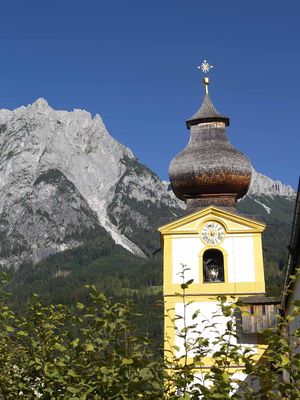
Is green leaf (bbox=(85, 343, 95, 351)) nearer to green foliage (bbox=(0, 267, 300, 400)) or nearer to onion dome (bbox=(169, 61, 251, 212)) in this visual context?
green foliage (bbox=(0, 267, 300, 400))

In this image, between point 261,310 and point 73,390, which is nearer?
point 73,390

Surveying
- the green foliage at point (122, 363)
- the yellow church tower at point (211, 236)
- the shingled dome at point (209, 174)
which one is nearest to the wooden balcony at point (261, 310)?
the yellow church tower at point (211, 236)

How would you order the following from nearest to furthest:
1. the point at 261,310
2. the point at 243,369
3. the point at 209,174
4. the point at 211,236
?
the point at 243,369
the point at 261,310
the point at 211,236
the point at 209,174

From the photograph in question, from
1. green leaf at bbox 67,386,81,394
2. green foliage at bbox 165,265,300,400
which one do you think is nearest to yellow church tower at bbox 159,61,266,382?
green foliage at bbox 165,265,300,400

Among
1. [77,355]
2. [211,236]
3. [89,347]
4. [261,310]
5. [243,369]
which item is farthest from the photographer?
[211,236]

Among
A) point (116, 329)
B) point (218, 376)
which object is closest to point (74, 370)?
point (116, 329)

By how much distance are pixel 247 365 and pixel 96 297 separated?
50.6 inches

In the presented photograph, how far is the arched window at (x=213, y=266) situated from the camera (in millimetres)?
25750

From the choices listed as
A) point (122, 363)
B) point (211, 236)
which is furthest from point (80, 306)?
point (211, 236)

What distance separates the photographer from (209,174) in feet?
92.8

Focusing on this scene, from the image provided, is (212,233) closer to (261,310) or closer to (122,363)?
(261,310)

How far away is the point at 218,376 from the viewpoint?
187 inches

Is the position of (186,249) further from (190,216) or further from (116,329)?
(116,329)

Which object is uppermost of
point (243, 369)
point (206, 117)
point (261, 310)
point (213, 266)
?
point (206, 117)
